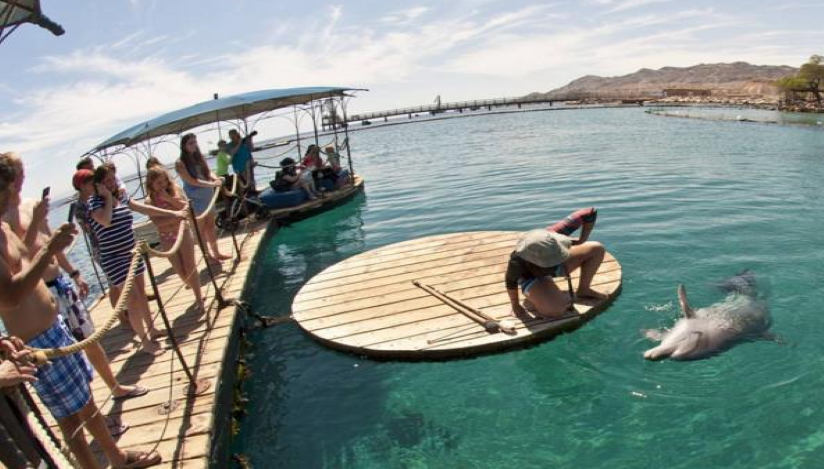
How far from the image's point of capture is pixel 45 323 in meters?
2.96

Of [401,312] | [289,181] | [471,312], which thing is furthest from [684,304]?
[289,181]

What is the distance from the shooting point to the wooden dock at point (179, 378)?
154 inches

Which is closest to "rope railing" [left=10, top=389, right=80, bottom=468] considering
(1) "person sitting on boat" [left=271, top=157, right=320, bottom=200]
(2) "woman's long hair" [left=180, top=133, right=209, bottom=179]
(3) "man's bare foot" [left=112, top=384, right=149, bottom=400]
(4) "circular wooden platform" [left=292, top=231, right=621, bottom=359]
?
(3) "man's bare foot" [left=112, top=384, right=149, bottom=400]

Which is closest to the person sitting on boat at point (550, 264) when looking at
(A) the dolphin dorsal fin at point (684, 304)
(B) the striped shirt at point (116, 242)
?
(A) the dolphin dorsal fin at point (684, 304)

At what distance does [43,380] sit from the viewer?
2.81 meters

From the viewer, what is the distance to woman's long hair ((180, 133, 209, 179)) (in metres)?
7.32

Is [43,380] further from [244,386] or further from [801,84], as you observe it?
[801,84]

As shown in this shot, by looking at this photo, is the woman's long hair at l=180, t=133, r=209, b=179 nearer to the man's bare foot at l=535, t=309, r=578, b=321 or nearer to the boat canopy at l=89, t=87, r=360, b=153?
the boat canopy at l=89, t=87, r=360, b=153

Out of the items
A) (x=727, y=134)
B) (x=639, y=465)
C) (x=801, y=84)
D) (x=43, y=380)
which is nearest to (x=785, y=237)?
(x=639, y=465)

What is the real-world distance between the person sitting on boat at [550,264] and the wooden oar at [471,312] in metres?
0.34

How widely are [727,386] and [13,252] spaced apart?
5740 millimetres

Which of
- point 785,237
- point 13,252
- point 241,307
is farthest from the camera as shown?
point 785,237

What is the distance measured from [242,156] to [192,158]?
4.87 meters

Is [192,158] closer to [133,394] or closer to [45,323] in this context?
[133,394]
